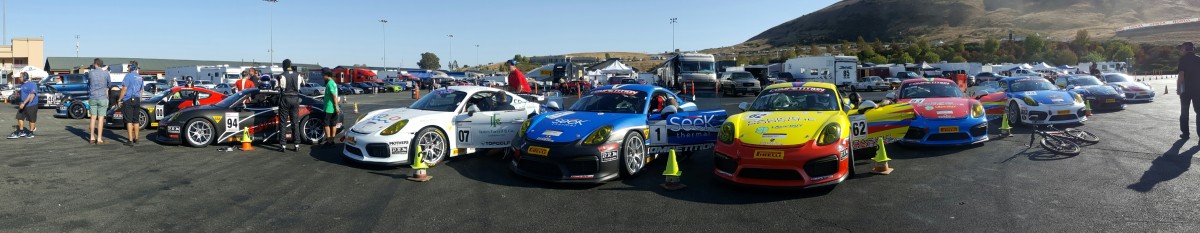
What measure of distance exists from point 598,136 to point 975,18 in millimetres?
168815

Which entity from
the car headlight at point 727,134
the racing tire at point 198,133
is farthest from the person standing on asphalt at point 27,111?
the car headlight at point 727,134

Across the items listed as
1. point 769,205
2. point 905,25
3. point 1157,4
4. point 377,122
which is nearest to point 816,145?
point 769,205

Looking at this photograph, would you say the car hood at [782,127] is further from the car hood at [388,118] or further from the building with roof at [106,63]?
the building with roof at [106,63]

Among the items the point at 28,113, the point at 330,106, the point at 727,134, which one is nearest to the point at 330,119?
the point at 330,106

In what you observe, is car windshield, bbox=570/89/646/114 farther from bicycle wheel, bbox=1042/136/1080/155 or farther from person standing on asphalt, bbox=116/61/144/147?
person standing on asphalt, bbox=116/61/144/147

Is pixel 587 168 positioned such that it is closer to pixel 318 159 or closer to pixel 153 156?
pixel 318 159

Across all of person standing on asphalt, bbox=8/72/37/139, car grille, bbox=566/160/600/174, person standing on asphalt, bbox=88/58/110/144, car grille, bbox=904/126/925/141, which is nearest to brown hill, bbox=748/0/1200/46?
car grille, bbox=904/126/925/141

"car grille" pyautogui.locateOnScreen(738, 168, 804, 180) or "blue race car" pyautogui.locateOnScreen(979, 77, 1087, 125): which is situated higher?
"blue race car" pyautogui.locateOnScreen(979, 77, 1087, 125)

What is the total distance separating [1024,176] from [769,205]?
124 inches

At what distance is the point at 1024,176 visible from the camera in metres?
6.68

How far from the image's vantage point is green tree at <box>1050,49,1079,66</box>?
6462cm

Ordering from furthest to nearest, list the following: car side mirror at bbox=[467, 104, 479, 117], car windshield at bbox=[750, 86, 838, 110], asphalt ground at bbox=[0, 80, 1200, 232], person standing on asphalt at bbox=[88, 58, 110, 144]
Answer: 1. person standing on asphalt at bbox=[88, 58, 110, 144]
2. car side mirror at bbox=[467, 104, 479, 117]
3. car windshield at bbox=[750, 86, 838, 110]
4. asphalt ground at bbox=[0, 80, 1200, 232]

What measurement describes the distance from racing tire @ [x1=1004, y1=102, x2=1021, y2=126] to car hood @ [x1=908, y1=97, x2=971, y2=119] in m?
3.68

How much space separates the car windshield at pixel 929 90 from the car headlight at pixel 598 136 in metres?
6.47
